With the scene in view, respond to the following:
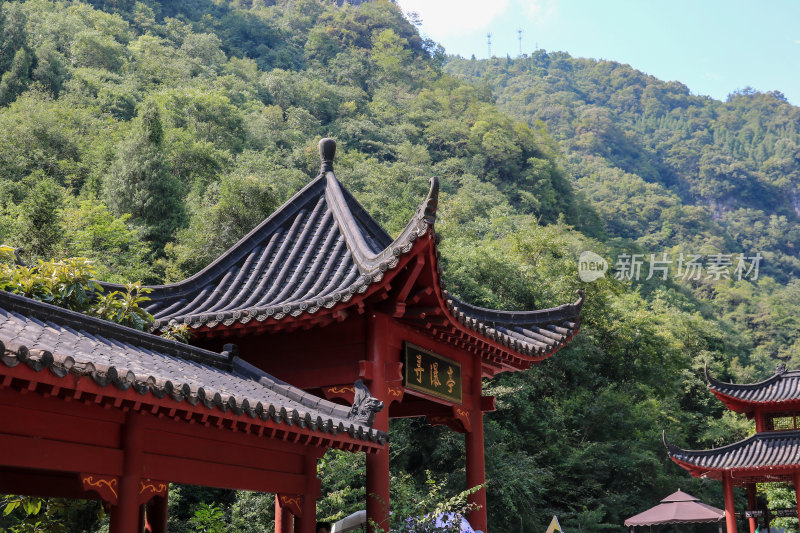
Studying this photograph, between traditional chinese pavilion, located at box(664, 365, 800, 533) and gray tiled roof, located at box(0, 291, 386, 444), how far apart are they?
55.2ft

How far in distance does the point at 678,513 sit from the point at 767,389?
4.61 metres

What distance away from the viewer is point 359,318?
27.2 feet

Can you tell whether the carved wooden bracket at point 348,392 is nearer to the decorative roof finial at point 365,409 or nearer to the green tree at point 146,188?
the decorative roof finial at point 365,409

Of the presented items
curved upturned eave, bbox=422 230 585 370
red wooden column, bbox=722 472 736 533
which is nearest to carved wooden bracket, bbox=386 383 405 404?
curved upturned eave, bbox=422 230 585 370

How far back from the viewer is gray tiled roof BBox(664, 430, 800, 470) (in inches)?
880

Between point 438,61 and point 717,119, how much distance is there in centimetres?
4385

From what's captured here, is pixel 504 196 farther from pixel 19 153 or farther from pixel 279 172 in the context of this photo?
pixel 19 153

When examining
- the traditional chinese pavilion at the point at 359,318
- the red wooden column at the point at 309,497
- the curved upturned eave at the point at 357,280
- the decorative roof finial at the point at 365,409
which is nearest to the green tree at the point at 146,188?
the traditional chinese pavilion at the point at 359,318

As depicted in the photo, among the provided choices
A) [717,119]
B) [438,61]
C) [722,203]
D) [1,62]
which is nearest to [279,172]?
[1,62]

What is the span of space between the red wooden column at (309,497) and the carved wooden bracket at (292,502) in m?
0.04

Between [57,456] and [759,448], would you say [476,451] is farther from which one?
[759,448]

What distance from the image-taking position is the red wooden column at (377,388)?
8055 mm

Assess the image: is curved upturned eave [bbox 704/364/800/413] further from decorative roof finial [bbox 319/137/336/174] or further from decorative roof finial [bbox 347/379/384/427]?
decorative roof finial [bbox 347/379/384/427]

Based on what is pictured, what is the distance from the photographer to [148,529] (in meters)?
8.77
